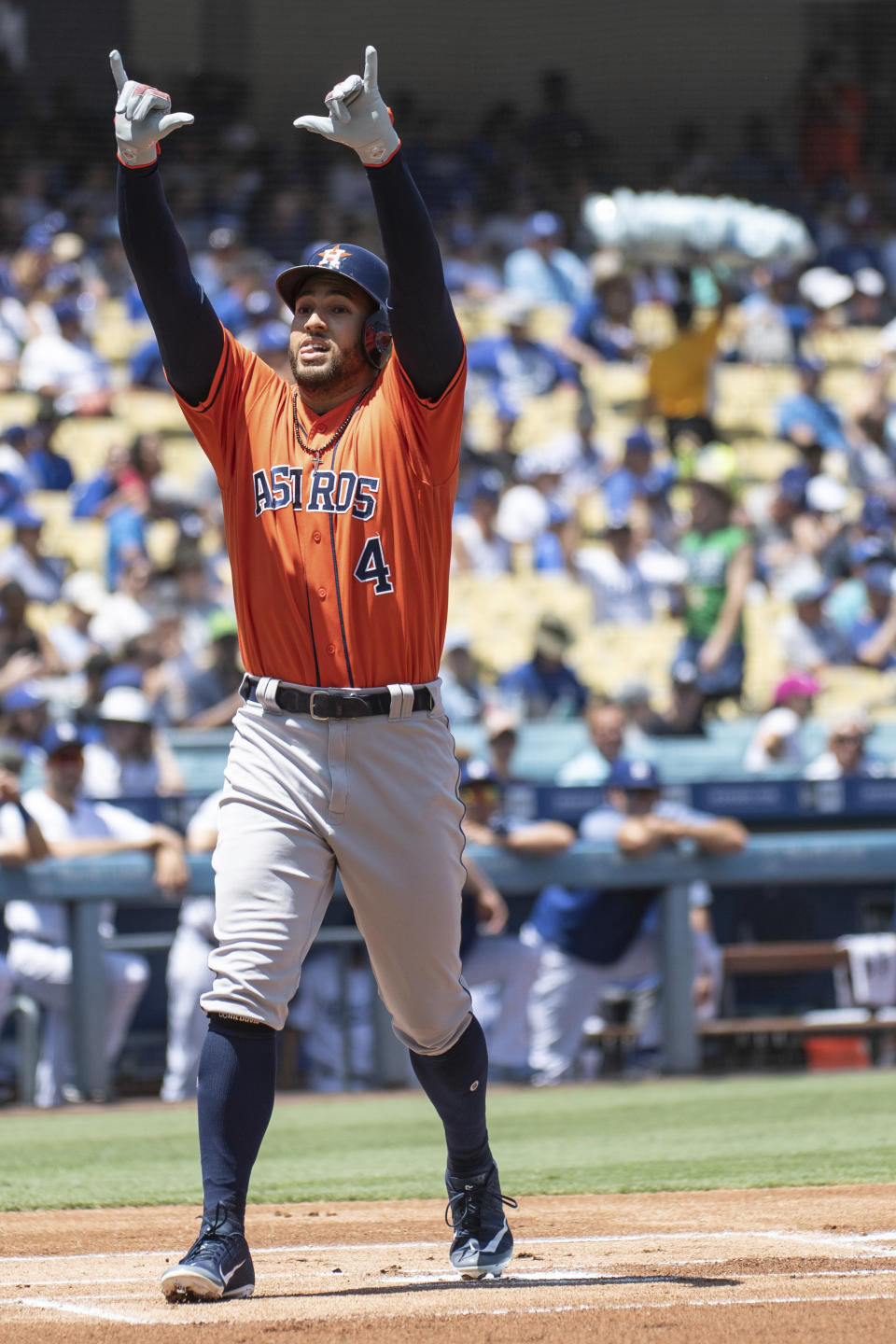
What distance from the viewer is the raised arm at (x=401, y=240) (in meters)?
3.32

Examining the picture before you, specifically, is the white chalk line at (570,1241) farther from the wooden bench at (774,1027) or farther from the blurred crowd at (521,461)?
the wooden bench at (774,1027)

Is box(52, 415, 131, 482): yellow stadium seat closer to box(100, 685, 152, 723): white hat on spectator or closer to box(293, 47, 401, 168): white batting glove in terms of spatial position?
box(100, 685, 152, 723): white hat on spectator

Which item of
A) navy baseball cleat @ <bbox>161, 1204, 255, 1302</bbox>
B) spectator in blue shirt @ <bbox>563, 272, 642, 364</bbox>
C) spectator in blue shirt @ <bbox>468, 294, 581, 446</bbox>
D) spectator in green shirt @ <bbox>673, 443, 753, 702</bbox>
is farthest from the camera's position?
spectator in blue shirt @ <bbox>563, 272, 642, 364</bbox>

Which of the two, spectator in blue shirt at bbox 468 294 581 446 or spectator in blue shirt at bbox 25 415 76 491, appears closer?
spectator in blue shirt at bbox 25 415 76 491

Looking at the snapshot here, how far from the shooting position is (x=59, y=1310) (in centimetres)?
314

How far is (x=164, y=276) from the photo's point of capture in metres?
3.49

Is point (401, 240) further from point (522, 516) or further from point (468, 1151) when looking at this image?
point (522, 516)

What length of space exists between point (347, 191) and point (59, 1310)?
616 inches

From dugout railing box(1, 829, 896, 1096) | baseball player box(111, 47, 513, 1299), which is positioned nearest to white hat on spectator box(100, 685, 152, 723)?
dugout railing box(1, 829, 896, 1096)

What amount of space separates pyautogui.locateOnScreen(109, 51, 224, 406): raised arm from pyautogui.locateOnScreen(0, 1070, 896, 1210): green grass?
7.27 feet

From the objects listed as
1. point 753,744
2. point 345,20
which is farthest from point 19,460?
point 345,20

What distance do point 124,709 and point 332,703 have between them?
16.6 feet

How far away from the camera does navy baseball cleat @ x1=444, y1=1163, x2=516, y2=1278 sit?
3533 millimetres

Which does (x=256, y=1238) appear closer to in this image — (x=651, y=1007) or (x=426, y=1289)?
(x=426, y=1289)
